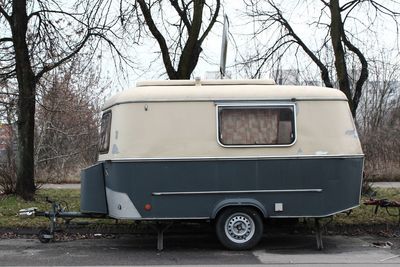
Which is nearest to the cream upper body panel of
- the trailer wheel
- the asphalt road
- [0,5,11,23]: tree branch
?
the asphalt road

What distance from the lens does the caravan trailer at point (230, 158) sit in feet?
28.5

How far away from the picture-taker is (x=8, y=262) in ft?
26.9

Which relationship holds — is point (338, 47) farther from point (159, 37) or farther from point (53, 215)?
point (53, 215)

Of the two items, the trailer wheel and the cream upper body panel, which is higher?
the cream upper body panel

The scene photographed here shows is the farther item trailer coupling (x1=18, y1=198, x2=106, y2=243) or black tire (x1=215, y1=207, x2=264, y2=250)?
trailer coupling (x1=18, y1=198, x2=106, y2=243)

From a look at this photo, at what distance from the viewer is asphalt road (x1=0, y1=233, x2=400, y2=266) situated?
8195 millimetres

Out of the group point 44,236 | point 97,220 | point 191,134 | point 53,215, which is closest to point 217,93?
point 191,134

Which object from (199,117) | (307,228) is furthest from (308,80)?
(199,117)

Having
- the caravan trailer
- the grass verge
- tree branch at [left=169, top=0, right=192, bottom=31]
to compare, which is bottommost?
the grass verge

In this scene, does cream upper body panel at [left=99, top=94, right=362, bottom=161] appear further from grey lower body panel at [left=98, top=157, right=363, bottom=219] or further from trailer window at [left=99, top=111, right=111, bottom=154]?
trailer window at [left=99, top=111, right=111, bottom=154]

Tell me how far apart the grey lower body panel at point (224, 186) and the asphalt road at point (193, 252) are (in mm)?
655

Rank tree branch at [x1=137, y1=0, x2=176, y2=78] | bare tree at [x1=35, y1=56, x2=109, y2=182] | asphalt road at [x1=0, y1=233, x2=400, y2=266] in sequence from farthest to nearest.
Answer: bare tree at [x1=35, y1=56, x2=109, y2=182]
tree branch at [x1=137, y1=0, x2=176, y2=78]
asphalt road at [x1=0, y1=233, x2=400, y2=266]

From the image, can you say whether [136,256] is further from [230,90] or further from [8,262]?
[230,90]

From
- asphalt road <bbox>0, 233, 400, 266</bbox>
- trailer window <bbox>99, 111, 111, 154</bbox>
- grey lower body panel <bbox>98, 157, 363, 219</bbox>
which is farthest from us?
trailer window <bbox>99, 111, 111, 154</bbox>
